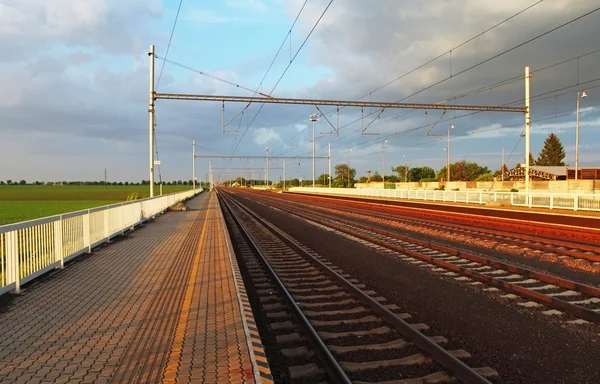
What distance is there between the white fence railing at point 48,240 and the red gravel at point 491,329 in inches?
247

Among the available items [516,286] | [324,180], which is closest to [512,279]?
[516,286]

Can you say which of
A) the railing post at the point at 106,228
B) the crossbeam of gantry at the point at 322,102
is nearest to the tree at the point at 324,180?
the crossbeam of gantry at the point at 322,102

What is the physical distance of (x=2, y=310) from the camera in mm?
6160

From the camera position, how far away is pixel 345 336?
18.4 ft

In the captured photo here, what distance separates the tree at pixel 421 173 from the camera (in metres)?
130

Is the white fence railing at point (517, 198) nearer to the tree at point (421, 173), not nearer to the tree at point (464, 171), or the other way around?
the tree at point (464, 171)

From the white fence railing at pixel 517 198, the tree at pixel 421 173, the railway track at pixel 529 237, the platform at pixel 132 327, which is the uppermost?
the tree at pixel 421 173

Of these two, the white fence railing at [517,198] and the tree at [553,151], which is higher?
the tree at [553,151]

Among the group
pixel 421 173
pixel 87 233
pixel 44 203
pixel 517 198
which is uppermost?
pixel 421 173

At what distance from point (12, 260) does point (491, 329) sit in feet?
24.4

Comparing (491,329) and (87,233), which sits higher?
(87,233)

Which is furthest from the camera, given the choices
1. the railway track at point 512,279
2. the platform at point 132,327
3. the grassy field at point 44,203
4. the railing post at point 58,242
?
the grassy field at point 44,203

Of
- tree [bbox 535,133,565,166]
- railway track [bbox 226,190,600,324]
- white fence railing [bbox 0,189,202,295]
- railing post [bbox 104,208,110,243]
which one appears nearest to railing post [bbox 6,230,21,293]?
white fence railing [bbox 0,189,202,295]

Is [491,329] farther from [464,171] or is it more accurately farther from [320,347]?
[464,171]
